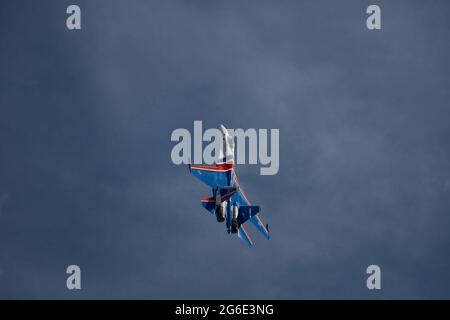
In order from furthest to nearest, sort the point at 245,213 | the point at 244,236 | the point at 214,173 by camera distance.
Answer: the point at 244,236
the point at 245,213
the point at 214,173

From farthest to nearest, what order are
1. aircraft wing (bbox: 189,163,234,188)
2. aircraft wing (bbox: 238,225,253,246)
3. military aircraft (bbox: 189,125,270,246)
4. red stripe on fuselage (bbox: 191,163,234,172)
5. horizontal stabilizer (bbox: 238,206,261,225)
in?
aircraft wing (bbox: 238,225,253,246) < horizontal stabilizer (bbox: 238,206,261,225) < military aircraft (bbox: 189,125,270,246) < red stripe on fuselage (bbox: 191,163,234,172) < aircraft wing (bbox: 189,163,234,188)

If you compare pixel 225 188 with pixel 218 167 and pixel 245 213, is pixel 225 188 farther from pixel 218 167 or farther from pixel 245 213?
pixel 245 213

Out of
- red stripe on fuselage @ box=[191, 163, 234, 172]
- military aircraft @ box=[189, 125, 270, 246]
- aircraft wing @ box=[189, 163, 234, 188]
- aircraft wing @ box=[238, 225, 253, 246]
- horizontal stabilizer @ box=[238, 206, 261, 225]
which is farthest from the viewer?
aircraft wing @ box=[238, 225, 253, 246]

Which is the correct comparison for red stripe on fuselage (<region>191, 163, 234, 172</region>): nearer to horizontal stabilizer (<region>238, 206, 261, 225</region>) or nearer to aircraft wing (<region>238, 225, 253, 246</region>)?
horizontal stabilizer (<region>238, 206, 261, 225</region>)

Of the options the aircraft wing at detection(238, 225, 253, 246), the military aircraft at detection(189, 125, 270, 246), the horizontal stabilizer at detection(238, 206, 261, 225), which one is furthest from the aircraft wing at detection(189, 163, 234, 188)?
the aircraft wing at detection(238, 225, 253, 246)

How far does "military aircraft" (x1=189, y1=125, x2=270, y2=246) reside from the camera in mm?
109812

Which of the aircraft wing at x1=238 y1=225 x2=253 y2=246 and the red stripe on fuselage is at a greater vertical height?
the red stripe on fuselage

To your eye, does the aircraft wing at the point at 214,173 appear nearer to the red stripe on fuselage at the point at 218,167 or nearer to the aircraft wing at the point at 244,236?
the red stripe on fuselage at the point at 218,167

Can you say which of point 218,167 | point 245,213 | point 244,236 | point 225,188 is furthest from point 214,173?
point 244,236

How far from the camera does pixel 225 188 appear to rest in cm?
11075

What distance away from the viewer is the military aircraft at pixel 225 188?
110m

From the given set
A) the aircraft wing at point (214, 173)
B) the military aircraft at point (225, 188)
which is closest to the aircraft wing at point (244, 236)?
the military aircraft at point (225, 188)
